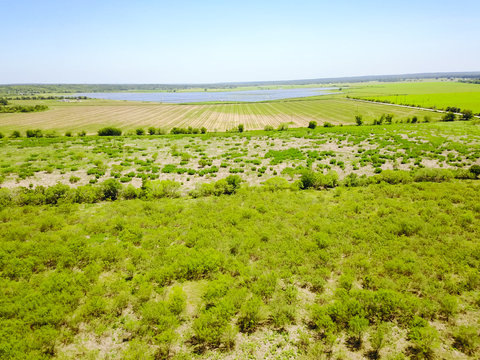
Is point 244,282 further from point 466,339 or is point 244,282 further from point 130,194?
point 130,194

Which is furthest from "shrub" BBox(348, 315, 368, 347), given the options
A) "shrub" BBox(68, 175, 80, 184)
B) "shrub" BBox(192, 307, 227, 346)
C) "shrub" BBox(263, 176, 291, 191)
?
"shrub" BBox(68, 175, 80, 184)

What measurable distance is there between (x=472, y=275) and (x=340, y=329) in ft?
26.5

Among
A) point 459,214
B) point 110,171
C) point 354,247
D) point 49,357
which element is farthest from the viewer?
point 110,171

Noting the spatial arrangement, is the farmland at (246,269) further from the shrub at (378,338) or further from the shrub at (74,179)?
the shrub at (74,179)

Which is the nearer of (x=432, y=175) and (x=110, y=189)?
(x=110, y=189)

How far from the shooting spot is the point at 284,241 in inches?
598

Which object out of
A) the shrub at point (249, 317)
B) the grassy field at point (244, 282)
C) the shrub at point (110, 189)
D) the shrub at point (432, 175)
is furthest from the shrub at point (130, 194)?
the shrub at point (432, 175)

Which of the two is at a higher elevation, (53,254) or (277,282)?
(53,254)

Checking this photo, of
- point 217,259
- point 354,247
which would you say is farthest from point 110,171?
point 354,247

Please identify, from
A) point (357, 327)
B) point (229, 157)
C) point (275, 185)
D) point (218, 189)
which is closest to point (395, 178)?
point (275, 185)

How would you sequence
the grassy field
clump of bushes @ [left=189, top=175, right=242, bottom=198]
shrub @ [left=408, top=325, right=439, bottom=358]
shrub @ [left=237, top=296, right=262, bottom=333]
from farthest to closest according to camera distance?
clump of bushes @ [left=189, top=175, right=242, bottom=198] → shrub @ [left=237, top=296, right=262, bottom=333] → the grassy field → shrub @ [left=408, top=325, right=439, bottom=358]

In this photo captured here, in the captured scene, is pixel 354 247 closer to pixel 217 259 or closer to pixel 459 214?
pixel 217 259

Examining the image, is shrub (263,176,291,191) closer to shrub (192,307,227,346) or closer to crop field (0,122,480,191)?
crop field (0,122,480,191)

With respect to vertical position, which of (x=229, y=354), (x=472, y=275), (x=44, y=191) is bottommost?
(x=229, y=354)
